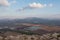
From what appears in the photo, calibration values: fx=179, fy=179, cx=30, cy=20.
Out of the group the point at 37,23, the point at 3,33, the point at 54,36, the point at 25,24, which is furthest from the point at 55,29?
the point at 3,33

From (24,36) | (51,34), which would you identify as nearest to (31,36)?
(24,36)

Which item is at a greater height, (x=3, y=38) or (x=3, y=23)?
(x=3, y=23)

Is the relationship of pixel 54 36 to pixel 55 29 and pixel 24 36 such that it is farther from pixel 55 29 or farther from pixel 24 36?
pixel 24 36

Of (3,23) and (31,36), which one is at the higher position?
(3,23)

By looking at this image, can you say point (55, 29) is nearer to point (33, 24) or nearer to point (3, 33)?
point (33, 24)

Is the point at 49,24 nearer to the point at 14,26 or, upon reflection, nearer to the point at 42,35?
the point at 42,35

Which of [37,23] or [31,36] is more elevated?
[37,23]

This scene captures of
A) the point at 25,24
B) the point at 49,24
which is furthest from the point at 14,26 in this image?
the point at 49,24
